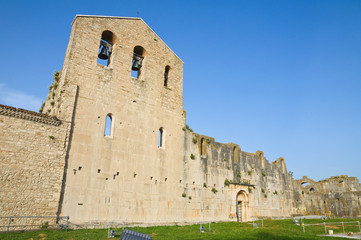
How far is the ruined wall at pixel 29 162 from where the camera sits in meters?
12.1

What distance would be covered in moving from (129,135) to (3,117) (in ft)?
22.6

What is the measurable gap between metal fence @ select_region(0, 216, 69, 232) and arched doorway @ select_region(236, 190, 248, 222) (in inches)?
580

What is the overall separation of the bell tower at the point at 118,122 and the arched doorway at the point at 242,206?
703cm

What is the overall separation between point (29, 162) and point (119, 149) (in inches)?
197

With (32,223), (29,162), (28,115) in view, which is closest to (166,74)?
(28,115)

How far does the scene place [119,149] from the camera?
1638 cm

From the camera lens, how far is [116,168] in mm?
15945

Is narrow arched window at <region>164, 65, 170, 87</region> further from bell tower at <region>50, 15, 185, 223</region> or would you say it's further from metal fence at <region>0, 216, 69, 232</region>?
metal fence at <region>0, 216, 69, 232</region>

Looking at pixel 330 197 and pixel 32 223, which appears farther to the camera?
pixel 330 197

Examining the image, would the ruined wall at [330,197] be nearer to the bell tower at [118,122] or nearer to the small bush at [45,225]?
the bell tower at [118,122]

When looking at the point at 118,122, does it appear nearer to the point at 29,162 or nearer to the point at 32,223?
the point at 29,162

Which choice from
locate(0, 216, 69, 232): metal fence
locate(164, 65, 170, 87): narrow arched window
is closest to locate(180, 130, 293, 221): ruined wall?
locate(164, 65, 170, 87): narrow arched window

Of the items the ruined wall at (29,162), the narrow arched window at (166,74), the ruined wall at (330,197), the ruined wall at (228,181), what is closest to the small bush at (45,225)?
the ruined wall at (29,162)

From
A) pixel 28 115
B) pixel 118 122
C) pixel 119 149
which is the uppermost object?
pixel 118 122
